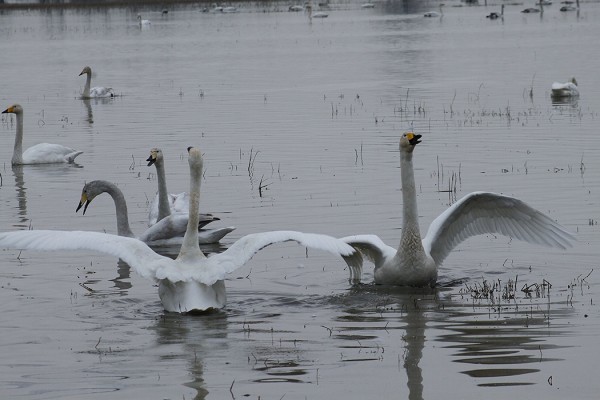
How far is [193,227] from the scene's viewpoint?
26.5 ft

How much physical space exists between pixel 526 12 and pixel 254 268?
66.9 meters

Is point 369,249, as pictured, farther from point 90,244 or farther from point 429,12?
point 429,12

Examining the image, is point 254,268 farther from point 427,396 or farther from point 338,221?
point 427,396

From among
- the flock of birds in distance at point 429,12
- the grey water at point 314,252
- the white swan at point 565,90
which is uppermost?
the flock of birds in distance at point 429,12

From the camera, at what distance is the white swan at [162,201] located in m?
11.1

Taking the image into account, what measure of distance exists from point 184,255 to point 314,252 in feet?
7.62

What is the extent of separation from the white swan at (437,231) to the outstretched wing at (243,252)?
99cm

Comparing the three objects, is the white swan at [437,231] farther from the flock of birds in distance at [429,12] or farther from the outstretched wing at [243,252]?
the flock of birds in distance at [429,12]

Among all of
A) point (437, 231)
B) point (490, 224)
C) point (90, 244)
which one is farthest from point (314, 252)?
point (90, 244)

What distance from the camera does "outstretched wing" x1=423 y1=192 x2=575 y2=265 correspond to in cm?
903

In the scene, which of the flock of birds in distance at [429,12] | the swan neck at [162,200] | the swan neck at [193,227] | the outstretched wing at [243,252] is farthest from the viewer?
the flock of birds in distance at [429,12]

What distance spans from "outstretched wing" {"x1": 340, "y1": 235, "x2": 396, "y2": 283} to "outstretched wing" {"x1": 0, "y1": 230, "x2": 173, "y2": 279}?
1549 mm

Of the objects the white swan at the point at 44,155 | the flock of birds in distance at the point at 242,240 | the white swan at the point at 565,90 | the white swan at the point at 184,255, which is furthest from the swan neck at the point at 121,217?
the white swan at the point at 565,90

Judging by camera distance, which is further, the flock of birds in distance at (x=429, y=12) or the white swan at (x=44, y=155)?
the flock of birds in distance at (x=429, y=12)
